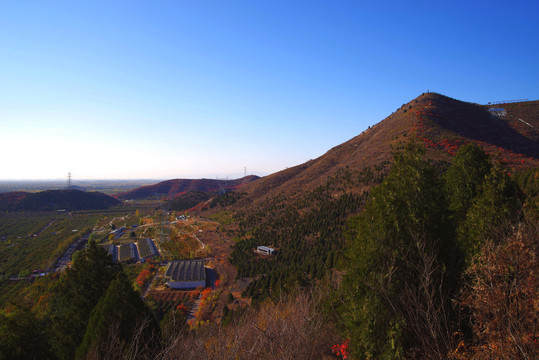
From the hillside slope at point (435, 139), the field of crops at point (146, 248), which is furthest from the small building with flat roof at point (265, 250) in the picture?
the field of crops at point (146, 248)

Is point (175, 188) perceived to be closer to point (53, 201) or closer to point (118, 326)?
point (53, 201)

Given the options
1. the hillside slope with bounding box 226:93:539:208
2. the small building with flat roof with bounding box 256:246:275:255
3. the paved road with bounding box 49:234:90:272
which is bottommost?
the paved road with bounding box 49:234:90:272

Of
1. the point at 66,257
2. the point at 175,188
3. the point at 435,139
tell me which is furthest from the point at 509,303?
the point at 175,188

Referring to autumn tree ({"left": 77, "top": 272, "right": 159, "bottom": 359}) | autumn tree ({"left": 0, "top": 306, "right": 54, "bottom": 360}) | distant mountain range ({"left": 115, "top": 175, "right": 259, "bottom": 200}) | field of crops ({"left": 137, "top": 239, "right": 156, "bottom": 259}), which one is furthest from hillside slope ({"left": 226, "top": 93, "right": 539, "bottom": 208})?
distant mountain range ({"left": 115, "top": 175, "right": 259, "bottom": 200})

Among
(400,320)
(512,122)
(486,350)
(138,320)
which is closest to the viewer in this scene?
(486,350)

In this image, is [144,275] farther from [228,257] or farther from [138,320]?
[138,320]

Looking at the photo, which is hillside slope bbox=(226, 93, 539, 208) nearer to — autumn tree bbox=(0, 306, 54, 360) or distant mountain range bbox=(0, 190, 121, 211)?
autumn tree bbox=(0, 306, 54, 360)

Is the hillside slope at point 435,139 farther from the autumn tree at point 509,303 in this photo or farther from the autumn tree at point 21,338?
the autumn tree at point 21,338

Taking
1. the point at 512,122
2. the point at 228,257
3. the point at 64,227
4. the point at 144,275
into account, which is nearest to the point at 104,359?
the point at 144,275
